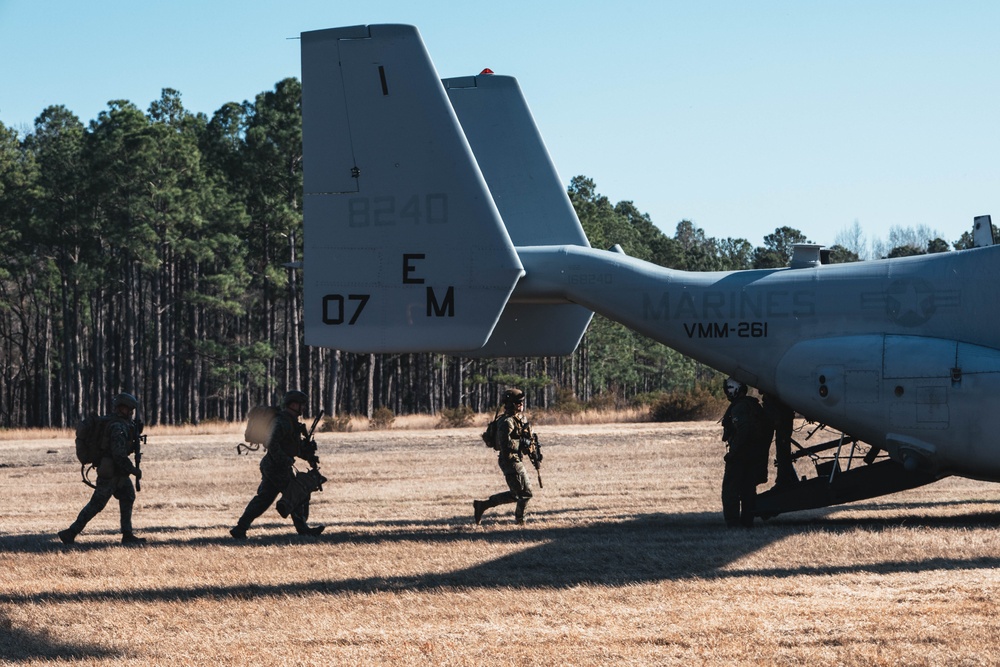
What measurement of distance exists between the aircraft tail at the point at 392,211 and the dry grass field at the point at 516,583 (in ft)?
8.34

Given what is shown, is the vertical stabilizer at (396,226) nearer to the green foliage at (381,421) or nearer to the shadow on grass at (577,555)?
the shadow on grass at (577,555)

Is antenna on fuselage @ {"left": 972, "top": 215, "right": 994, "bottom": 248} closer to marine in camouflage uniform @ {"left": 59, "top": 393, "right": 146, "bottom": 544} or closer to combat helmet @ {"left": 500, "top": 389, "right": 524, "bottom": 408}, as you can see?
combat helmet @ {"left": 500, "top": 389, "right": 524, "bottom": 408}

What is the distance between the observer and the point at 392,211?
13.3 meters

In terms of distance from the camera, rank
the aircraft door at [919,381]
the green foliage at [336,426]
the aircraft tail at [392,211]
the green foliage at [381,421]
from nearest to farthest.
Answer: the aircraft door at [919,381], the aircraft tail at [392,211], the green foliage at [336,426], the green foliage at [381,421]

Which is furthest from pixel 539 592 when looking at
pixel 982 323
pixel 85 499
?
pixel 85 499

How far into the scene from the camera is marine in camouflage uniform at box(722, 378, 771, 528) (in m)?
13.0

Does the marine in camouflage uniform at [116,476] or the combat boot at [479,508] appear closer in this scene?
the marine in camouflage uniform at [116,476]

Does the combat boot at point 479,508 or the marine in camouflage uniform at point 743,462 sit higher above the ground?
the marine in camouflage uniform at point 743,462

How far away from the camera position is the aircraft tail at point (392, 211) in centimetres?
1325

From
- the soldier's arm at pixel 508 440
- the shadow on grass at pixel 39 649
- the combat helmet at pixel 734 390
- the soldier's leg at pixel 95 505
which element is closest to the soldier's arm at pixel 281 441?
the soldier's leg at pixel 95 505

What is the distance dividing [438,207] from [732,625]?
6.88 metres

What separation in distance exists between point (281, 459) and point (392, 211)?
316 centimetres

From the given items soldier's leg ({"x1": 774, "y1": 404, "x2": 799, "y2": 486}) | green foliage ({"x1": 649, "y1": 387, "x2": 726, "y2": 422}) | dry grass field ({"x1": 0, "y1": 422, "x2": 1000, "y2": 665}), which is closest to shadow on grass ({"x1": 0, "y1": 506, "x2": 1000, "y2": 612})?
dry grass field ({"x1": 0, "y1": 422, "x2": 1000, "y2": 665})

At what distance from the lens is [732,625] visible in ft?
25.9
